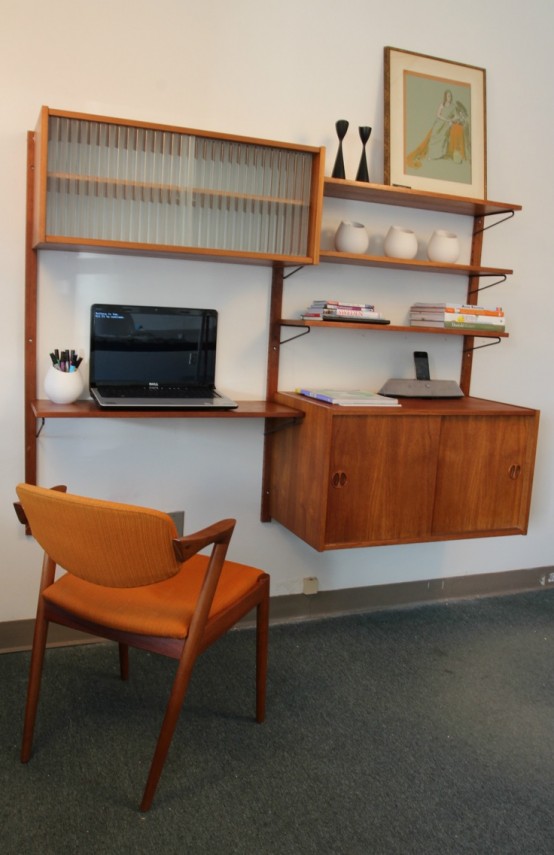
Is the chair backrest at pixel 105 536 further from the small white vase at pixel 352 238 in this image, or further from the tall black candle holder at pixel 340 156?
the tall black candle holder at pixel 340 156

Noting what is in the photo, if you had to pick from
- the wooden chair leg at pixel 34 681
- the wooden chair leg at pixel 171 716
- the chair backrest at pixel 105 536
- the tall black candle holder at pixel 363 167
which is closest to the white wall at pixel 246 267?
the tall black candle holder at pixel 363 167

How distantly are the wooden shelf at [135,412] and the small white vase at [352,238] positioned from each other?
655 millimetres

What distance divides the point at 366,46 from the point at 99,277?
140 cm

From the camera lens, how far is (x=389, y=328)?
276 centimetres

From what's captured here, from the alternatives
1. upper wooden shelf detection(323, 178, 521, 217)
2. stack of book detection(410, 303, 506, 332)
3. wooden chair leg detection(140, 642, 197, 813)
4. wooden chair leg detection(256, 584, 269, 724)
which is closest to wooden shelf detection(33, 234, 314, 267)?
upper wooden shelf detection(323, 178, 521, 217)

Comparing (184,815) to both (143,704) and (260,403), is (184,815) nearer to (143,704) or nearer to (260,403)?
(143,704)

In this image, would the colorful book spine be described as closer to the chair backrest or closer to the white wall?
the white wall

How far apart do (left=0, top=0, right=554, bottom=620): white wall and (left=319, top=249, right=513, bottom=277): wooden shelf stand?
0.08 m

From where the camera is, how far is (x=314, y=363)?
2918mm

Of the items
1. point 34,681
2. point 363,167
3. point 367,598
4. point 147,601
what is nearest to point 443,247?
point 363,167

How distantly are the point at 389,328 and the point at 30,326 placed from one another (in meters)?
1.32

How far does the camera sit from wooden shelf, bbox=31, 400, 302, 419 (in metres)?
2.25

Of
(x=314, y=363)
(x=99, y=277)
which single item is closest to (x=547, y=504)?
(x=314, y=363)

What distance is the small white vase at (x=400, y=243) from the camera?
277 centimetres
